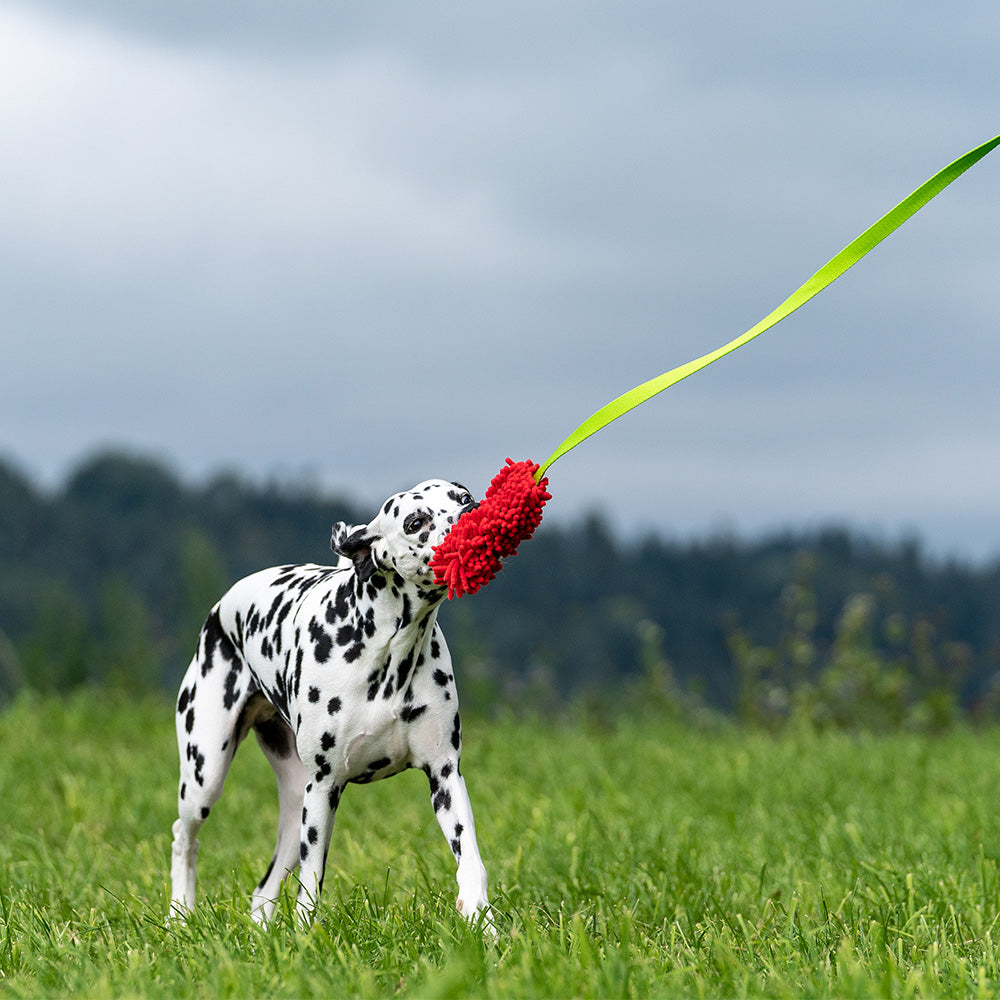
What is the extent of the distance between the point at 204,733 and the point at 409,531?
141 cm

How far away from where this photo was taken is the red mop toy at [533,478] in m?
3.51

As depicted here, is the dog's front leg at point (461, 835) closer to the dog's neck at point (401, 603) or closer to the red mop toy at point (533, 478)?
the dog's neck at point (401, 603)

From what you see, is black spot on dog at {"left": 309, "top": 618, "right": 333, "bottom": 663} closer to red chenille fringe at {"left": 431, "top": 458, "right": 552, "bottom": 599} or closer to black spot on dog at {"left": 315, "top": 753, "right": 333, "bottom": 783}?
black spot on dog at {"left": 315, "top": 753, "right": 333, "bottom": 783}

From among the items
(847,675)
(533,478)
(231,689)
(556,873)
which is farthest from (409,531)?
(847,675)

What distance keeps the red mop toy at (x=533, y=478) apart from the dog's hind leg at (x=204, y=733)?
4.34 feet

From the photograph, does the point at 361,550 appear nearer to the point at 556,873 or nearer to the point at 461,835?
the point at 461,835

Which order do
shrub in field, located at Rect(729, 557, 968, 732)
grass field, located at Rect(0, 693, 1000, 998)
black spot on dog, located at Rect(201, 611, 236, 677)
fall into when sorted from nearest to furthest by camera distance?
grass field, located at Rect(0, 693, 1000, 998), black spot on dog, located at Rect(201, 611, 236, 677), shrub in field, located at Rect(729, 557, 968, 732)

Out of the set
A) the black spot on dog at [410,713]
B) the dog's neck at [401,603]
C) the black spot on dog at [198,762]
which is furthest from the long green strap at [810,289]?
the black spot on dog at [198,762]

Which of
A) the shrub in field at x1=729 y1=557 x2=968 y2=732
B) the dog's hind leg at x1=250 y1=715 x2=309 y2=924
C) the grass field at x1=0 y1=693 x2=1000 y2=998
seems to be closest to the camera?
the grass field at x1=0 y1=693 x2=1000 y2=998

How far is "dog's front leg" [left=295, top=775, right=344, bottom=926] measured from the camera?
3945 millimetres

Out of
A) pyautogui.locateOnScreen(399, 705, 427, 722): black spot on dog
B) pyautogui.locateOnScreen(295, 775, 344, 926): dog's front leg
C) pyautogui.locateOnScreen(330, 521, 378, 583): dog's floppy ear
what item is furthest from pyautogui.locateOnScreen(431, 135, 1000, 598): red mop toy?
pyautogui.locateOnScreen(295, 775, 344, 926): dog's front leg

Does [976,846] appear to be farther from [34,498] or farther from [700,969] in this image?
[34,498]

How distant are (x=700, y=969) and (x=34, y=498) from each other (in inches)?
795

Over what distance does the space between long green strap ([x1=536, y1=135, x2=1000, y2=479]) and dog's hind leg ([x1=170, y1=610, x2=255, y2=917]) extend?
1613mm
